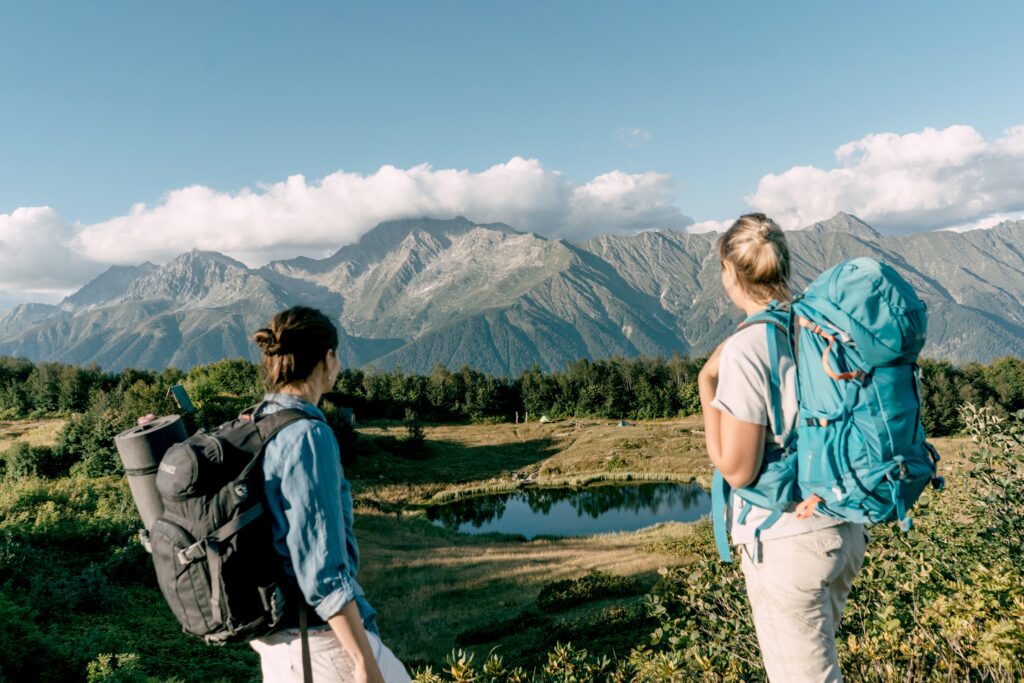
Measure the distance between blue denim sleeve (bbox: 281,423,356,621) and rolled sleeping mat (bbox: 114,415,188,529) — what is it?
0.88m

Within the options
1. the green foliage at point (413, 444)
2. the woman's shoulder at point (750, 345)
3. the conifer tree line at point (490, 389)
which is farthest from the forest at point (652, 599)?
the conifer tree line at point (490, 389)

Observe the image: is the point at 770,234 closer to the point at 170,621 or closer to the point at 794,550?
the point at 794,550

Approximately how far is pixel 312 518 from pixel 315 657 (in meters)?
0.77

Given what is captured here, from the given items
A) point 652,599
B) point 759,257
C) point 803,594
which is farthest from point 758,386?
point 652,599

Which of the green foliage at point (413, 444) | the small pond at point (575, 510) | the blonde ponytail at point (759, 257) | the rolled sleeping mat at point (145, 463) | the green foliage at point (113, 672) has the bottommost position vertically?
the small pond at point (575, 510)

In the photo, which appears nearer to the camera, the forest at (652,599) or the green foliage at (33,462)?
the forest at (652,599)

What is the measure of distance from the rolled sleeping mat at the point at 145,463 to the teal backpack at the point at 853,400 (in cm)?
301

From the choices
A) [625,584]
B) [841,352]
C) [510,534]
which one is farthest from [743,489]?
[510,534]

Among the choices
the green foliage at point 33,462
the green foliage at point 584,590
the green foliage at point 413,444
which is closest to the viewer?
the green foliage at point 584,590

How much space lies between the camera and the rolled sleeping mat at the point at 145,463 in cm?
306

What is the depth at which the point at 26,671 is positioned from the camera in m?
6.93

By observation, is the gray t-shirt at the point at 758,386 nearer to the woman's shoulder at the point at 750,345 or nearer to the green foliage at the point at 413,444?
the woman's shoulder at the point at 750,345

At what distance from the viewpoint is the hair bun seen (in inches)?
116

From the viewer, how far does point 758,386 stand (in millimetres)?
2676
